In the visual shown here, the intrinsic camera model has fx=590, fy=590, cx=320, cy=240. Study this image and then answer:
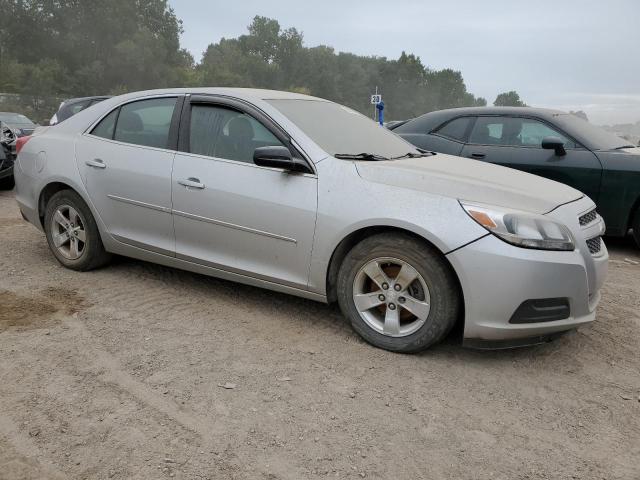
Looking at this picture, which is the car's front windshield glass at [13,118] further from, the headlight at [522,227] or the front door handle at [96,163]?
the headlight at [522,227]

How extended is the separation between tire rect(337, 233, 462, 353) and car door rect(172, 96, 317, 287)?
1.14 feet

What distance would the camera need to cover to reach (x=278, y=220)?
3779 mm

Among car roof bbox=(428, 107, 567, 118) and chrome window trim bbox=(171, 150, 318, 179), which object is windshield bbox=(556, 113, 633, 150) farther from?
chrome window trim bbox=(171, 150, 318, 179)

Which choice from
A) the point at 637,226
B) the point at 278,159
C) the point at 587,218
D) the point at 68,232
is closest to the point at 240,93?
the point at 278,159

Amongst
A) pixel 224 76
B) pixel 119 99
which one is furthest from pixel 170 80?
pixel 119 99

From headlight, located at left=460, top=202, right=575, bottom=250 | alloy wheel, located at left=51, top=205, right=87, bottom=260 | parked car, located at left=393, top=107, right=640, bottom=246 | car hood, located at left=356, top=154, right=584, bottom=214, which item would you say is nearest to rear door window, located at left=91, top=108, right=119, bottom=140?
alloy wheel, located at left=51, top=205, right=87, bottom=260

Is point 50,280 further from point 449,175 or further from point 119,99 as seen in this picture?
point 449,175

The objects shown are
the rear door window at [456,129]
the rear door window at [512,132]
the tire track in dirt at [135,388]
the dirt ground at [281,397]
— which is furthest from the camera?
the rear door window at [456,129]

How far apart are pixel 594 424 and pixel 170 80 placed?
7748 cm

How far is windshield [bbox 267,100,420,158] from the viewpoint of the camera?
4.00m

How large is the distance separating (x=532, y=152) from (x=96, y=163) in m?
4.54

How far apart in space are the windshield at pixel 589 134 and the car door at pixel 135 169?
4.40m

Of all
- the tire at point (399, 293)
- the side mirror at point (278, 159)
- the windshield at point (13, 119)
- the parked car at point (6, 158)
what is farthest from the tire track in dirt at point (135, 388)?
the windshield at point (13, 119)

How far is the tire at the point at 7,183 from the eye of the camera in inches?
387
